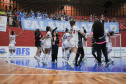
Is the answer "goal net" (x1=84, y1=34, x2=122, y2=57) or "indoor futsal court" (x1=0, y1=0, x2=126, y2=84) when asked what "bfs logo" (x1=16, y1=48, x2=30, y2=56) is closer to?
"indoor futsal court" (x1=0, y1=0, x2=126, y2=84)

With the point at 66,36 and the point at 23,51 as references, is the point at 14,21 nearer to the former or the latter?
the point at 23,51

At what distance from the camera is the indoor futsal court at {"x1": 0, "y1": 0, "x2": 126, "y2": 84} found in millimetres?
4156

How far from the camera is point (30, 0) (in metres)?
26.5

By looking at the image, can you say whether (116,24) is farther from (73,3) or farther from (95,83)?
(95,83)

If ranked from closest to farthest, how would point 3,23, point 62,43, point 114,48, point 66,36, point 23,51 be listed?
point 66,36 → point 62,43 → point 23,51 → point 114,48 → point 3,23

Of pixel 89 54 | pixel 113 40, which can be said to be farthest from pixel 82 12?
pixel 89 54

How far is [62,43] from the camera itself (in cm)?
932

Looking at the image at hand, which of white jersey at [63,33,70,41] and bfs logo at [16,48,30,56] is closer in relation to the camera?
white jersey at [63,33,70,41]

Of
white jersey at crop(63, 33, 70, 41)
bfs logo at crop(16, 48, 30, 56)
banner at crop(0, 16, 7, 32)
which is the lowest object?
bfs logo at crop(16, 48, 30, 56)

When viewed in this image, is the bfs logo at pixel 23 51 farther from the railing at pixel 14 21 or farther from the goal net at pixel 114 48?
the goal net at pixel 114 48

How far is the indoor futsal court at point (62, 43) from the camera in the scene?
4156mm

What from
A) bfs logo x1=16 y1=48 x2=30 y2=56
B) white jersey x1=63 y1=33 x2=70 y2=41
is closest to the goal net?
white jersey x1=63 y1=33 x2=70 y2=41

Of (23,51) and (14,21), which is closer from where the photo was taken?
(23,51)

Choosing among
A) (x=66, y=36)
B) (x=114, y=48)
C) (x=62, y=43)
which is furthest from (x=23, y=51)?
(x=114, y=48)
